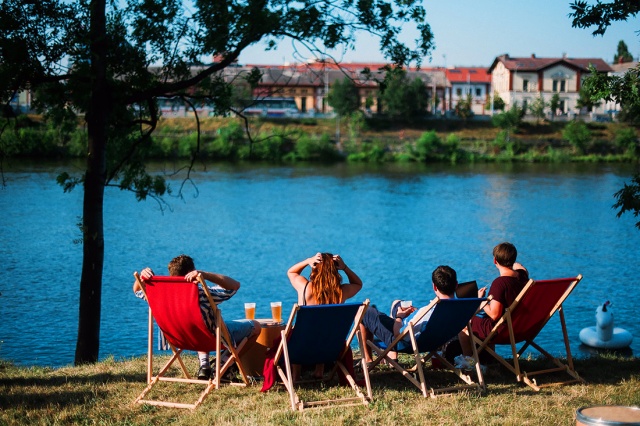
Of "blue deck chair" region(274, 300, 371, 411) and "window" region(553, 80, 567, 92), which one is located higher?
"window" region(553, 80, 567, 92)

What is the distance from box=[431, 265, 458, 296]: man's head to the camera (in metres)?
5.96

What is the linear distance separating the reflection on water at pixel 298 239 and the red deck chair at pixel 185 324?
5210mm

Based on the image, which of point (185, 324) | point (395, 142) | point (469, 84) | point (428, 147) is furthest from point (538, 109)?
point (185, 324)

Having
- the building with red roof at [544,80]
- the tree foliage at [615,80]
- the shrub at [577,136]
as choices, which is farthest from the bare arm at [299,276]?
the building with red roof at [544,80]

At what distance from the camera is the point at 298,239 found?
24.4 meters

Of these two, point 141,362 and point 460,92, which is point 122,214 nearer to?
point 141,362

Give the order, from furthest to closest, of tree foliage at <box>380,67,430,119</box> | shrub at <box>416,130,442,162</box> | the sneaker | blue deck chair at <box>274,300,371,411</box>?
tree foliage at <box>380,67,430,119</box> → shrub at <box>416,130,442,162</box> → the sneaker → blue deck chair at <box>274,300,371,411</box>

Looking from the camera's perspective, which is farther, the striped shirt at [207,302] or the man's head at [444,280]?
the man's head at [444,280]

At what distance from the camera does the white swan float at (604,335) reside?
10984mm

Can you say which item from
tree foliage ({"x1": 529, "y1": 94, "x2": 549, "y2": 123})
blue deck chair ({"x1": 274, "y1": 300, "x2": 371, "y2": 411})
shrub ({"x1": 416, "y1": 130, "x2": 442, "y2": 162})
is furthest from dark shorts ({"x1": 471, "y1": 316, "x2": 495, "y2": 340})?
tree foliage ({"x1": 529, "y1": 94, "x2": 549, "y2": 123})

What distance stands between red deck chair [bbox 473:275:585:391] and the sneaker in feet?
0.45

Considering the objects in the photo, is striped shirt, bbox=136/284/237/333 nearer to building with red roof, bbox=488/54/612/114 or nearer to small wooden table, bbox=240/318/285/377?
small wooden table, bbox=240/318/285/377

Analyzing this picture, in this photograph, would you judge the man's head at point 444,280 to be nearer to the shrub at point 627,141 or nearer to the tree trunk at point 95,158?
the tree trunk at point 95,158

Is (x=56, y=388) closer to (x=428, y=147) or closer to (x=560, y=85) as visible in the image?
(x=428, y=147)
